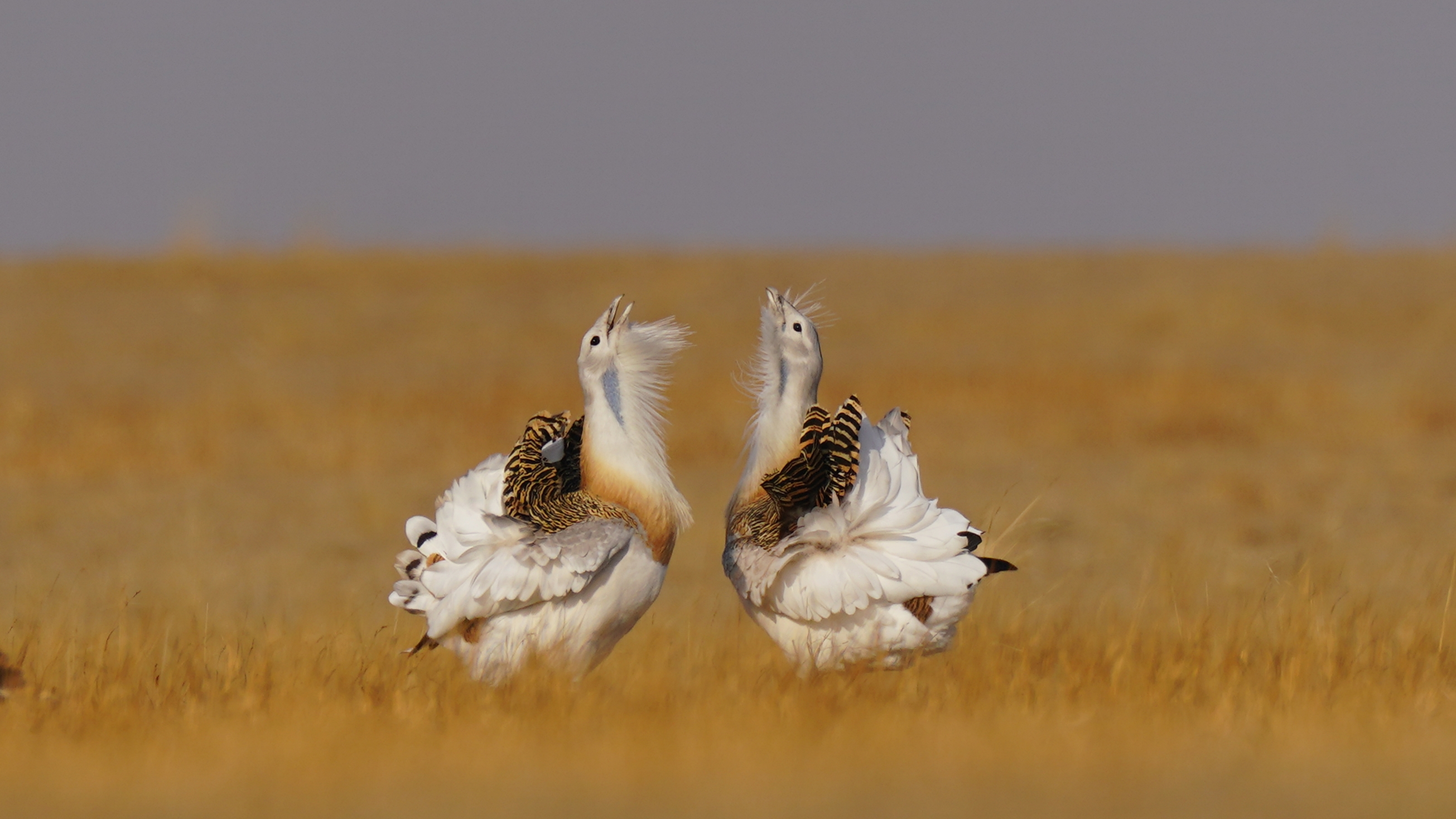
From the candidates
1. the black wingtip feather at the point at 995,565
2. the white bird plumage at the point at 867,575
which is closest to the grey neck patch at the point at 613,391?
the white bird plumage at the point at 867,575

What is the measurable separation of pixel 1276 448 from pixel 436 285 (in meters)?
10.7

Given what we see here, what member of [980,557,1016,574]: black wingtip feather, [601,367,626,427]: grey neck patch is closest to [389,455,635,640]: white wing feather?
[601,367,626,427]: grey neck patch

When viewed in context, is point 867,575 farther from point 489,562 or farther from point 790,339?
point 489,562

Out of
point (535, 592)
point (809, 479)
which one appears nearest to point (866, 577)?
point (809, 479)

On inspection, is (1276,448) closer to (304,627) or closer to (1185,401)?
(1185,401)

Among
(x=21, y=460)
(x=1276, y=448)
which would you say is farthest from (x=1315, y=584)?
(x=21, y=460)

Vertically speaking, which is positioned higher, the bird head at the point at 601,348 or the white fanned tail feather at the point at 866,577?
the bird head at the point at 601,348

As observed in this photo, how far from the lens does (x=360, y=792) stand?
11.3 ft

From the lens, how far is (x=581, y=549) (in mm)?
4430

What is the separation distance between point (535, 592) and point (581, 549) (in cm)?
19

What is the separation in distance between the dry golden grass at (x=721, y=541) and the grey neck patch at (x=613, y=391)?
748 millimetres

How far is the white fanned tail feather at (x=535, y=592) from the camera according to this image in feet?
14.6

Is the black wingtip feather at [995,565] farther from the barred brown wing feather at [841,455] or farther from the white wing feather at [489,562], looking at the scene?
the white wing feather at [489,562]

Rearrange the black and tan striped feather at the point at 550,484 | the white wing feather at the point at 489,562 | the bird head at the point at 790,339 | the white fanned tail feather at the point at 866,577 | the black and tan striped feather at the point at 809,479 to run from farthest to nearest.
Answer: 1. the bird head at the point at 790,339
2. the black and tan striped feather at the point at 809,479
3. the black and tan striped feather at the point at 550,484
4. the white fanned tail feather at the point at 866,577
5. the white wing feather at the point at 489,562
